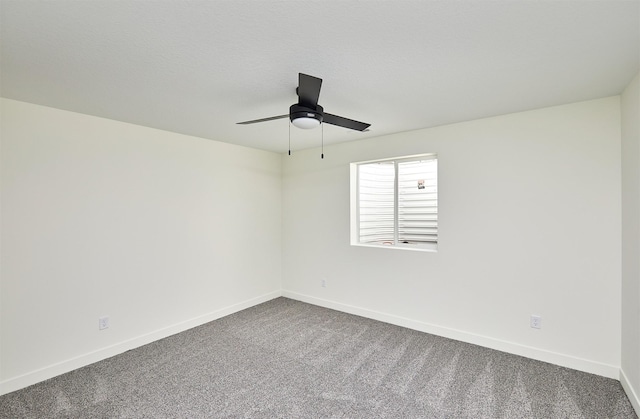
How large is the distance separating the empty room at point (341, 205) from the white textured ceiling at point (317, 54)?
2 cm

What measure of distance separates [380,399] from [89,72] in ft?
9.96

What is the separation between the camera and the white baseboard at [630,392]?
207 cm

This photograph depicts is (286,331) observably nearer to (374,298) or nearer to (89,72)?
(374,298)

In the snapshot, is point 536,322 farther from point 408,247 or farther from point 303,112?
point 303,112

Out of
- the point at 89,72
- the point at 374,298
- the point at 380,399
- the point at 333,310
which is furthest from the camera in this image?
the point at 333,310

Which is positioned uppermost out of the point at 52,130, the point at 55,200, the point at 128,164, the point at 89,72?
the point at 89,72

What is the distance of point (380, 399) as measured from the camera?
2271 millimetres

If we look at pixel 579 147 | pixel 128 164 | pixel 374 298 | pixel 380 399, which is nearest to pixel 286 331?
pixel 374 298

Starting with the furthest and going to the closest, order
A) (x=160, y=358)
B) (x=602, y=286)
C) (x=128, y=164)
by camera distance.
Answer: (x=128, y=164) → (x=160, y=358) → (x=602, y=286)

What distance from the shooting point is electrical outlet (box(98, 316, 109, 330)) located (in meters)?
2.94

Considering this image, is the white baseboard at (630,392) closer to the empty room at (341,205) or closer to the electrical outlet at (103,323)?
the empty room at (341,205)

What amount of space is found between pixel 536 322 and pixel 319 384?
81.8 inches

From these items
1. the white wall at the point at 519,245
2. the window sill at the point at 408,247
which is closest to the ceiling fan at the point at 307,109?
the white wall at the point at 519,245

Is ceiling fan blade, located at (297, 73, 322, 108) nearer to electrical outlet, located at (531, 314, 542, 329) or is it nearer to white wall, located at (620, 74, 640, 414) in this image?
white wall, located at (620, 74, 640, 414)
